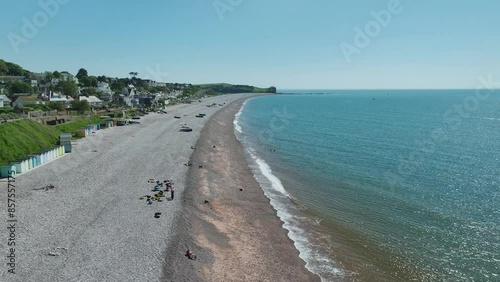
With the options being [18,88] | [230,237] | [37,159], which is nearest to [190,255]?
[230,237]

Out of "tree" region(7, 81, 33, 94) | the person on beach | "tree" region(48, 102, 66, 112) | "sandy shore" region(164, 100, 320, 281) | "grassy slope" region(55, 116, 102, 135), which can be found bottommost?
"sandy shore" region(164, 100, 320, 281)

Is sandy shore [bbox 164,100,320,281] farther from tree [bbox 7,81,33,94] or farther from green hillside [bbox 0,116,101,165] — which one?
tree [bbox 7,81,33,94]

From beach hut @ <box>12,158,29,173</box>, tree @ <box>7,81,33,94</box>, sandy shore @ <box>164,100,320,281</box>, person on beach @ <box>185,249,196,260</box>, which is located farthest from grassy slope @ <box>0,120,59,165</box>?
tree @ <box>7,81,33,94</box>

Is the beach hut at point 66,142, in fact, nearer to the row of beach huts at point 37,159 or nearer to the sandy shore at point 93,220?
the row of beach huts at point 37,159

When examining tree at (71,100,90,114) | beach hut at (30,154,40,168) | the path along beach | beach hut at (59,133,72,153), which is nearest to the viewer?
the path along beach

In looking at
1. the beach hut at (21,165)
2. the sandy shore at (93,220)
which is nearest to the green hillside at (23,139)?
the beach hut at (21,165)
